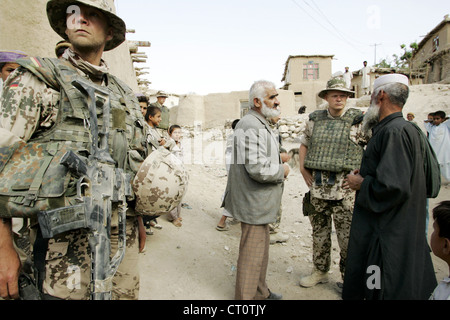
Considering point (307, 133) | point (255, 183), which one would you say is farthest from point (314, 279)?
point (307, 133)

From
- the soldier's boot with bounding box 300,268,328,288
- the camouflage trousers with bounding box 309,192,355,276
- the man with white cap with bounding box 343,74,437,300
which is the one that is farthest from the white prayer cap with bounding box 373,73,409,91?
the soldier's boot with bounding box 300,268,328,288

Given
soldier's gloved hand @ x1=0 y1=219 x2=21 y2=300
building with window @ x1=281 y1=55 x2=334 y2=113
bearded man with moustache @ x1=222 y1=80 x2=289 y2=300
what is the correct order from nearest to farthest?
soldier's gloved hand @ x1=0 y1=219 x2=21 y2=300 < bearded man with moustache @ x1=222 y1=80 x2=289 y2=300 < building with window @ x1=281 y1=55 x2=334 y2=113

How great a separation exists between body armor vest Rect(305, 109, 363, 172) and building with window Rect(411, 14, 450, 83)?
20272mm

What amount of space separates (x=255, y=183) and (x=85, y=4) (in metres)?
1.78

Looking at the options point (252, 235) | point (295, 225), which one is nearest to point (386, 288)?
point (252, 235)

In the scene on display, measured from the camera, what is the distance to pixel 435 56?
2150 centimetres

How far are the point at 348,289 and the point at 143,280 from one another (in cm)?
198

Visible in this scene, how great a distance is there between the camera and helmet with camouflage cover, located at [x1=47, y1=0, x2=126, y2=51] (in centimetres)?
165

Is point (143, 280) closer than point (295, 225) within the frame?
Yes

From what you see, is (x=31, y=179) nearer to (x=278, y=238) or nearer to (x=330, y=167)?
(x=330, y=167)

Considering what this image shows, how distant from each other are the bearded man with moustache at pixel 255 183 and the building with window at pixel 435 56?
21139mm

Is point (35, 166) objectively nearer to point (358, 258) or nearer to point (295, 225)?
point (358, 258)

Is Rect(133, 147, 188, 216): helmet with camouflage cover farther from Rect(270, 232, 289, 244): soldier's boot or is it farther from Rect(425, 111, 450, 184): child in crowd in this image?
Rect(425, 111, 450, 184): child in crowd

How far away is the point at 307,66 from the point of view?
22.1 m
